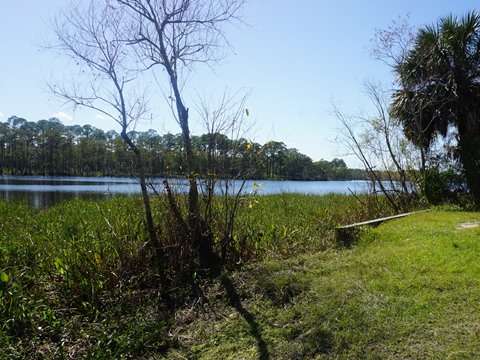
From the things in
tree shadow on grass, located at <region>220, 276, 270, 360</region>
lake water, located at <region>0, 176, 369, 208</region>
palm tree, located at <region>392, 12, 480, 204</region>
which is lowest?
tree shadow on grass, located at <region>220, 276, 270, 360</region>

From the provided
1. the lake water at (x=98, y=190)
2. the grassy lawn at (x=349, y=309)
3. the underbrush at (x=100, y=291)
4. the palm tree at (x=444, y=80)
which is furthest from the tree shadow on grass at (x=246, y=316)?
the palm tree at (x=444, y=80)

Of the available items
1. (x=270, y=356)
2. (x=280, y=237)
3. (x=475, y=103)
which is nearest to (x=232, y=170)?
(x=280, y=237)

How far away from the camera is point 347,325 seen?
3.32 m

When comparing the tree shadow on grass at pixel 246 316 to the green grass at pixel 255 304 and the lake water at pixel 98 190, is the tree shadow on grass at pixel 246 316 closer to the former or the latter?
the green grass at pixel 255 304

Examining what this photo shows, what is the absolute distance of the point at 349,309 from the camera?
140 inches

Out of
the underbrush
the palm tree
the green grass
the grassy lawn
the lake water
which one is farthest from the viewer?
the palm tree

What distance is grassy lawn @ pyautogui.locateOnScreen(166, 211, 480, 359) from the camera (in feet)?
10.00

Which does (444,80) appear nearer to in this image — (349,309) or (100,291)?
(349,309)

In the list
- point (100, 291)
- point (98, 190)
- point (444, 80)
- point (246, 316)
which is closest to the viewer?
point (246, 316)

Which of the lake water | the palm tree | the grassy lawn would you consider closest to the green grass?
the grassy lawn

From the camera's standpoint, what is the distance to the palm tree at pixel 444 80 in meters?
10.9

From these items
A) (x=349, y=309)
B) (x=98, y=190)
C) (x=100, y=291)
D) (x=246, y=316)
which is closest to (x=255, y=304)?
(x=246, y=316)

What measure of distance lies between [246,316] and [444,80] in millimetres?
10527

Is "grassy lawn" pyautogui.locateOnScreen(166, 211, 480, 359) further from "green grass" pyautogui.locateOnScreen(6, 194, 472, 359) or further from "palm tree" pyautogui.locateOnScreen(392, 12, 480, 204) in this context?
"palm tree" pyautogui.locateOnScreen(392, 12, 480, 204)
